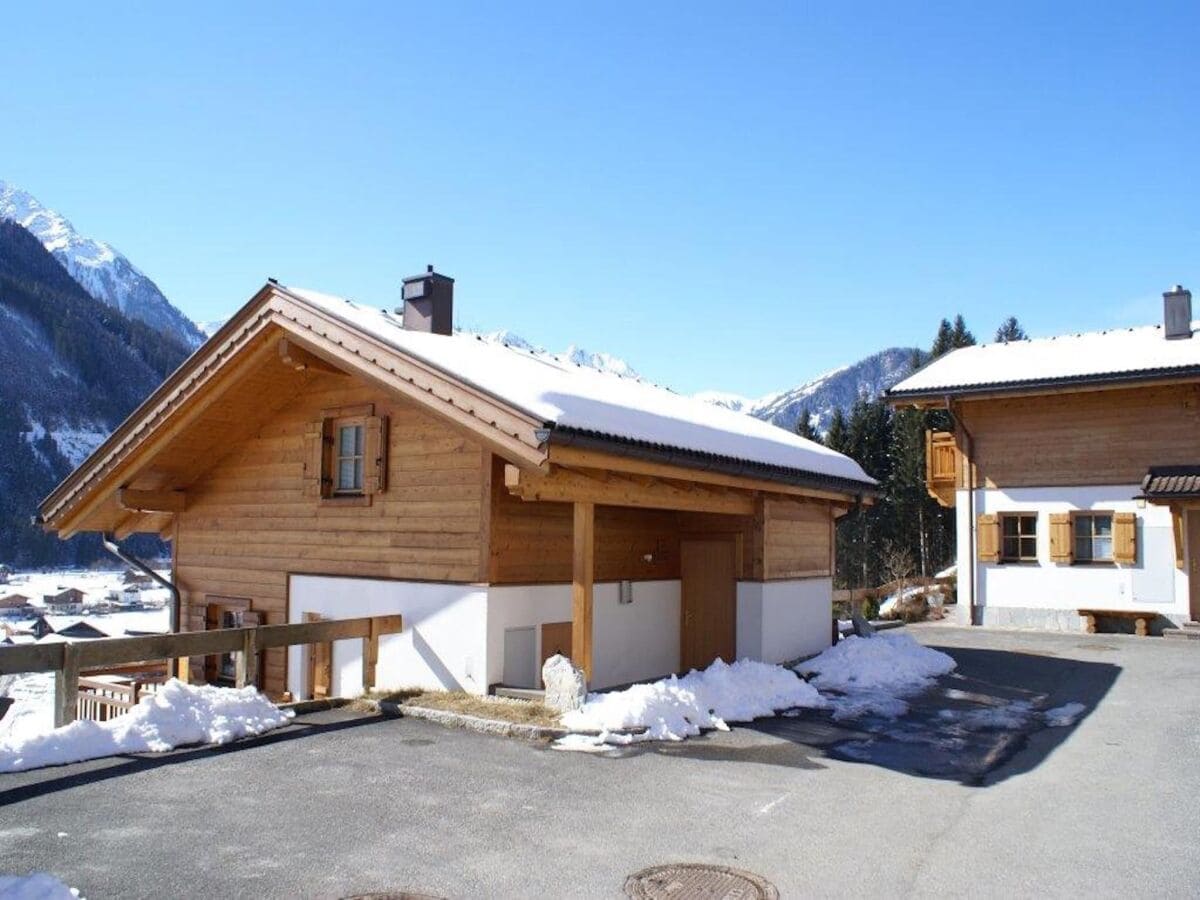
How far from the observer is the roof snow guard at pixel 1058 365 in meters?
21.1

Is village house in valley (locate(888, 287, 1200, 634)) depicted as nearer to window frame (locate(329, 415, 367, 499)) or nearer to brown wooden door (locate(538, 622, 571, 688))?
brown wooden door (locate(538, 622, 571, 688))

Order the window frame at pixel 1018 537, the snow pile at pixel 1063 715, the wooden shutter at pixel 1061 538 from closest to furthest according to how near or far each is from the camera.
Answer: the snow pile at pixel 1063 715 → the wooden shutter at pixel 1061 538 → the window frame at pixel 1018 537

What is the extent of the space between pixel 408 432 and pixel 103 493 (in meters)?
6.09

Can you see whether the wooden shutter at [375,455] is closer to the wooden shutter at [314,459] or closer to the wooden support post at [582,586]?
the wooden shutter at [314,459]

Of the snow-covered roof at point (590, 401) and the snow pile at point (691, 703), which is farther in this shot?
the snow-covered roof at point (590, 401)

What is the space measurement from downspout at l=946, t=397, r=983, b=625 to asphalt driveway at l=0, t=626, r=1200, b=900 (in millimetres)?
13405

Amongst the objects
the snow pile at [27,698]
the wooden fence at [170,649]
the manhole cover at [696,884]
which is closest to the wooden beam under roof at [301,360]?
the wooden fence at [170,649]

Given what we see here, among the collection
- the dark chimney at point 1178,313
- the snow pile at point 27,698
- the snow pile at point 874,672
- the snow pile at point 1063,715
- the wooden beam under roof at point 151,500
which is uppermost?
the dark chimney at point 1178,313

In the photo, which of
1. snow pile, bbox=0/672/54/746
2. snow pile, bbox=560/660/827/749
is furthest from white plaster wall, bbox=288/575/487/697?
snow pile, bbox=0/672/54/746

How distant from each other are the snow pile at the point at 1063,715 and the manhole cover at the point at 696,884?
636cm

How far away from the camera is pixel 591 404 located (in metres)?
11.1

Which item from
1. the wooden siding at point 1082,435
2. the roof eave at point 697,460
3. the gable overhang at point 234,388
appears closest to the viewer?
the roof eave at point 697,460

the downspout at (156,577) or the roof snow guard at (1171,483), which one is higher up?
the roof snow guard at (1171,483)

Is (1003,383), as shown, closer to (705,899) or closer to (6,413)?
(705,899)
